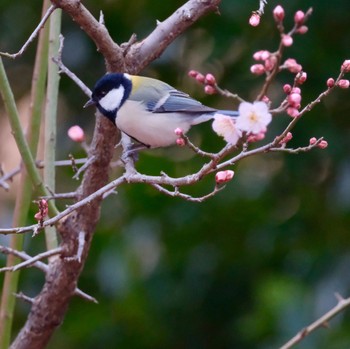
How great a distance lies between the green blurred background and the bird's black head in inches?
30.4

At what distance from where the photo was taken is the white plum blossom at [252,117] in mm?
1113

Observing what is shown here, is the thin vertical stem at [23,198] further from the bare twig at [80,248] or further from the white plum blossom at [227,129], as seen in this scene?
the white plum blossom at [227,129]

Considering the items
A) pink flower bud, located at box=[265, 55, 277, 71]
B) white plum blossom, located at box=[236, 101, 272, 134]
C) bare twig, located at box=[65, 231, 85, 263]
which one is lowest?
white plum blossom, located at box=[236, 101, 272, 134]

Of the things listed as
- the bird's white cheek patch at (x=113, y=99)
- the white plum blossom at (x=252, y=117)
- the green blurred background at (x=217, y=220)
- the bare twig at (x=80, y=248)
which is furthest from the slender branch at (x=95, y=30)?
the green blurred background at (x=217, y=220)

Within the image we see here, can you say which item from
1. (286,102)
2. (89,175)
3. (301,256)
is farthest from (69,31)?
(286,102)

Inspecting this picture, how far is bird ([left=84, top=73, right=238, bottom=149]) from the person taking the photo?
72.6 inches

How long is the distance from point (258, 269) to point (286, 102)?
5.69 ft

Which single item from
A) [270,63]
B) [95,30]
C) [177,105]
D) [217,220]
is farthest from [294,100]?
[217,220]

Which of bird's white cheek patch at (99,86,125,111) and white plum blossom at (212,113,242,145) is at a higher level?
bird's white cheek patch at (99,86,125,111)

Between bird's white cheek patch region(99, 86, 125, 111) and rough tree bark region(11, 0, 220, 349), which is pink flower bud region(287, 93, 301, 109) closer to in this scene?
rough tree bark region(11, 0, 220, 349)

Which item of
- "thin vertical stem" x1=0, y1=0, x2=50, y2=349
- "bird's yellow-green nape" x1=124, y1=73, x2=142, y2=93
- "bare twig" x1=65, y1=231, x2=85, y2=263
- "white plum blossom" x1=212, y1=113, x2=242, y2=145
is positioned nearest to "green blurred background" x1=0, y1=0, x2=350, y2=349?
"bird's yellow-green nape" x1=124, y1=73, x2=142, y2=93

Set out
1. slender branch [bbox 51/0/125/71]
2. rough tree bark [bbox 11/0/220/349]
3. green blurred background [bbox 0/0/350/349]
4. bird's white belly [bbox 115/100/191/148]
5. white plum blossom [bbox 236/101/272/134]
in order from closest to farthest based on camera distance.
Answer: white plum blossom [bbox 236/101/272/134] → slender branch [bbox 51/0/125/71] → rough tree bark [bbox 11/0/220/349] → bird's white belly [bbox 115/100/191/148] → green blurred background [bbox 0/0/350/349]

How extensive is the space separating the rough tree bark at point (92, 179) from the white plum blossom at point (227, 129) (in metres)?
0.39

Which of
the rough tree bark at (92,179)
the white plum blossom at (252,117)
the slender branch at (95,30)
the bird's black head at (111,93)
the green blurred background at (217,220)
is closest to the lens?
the white plum blossom at (252,117)
